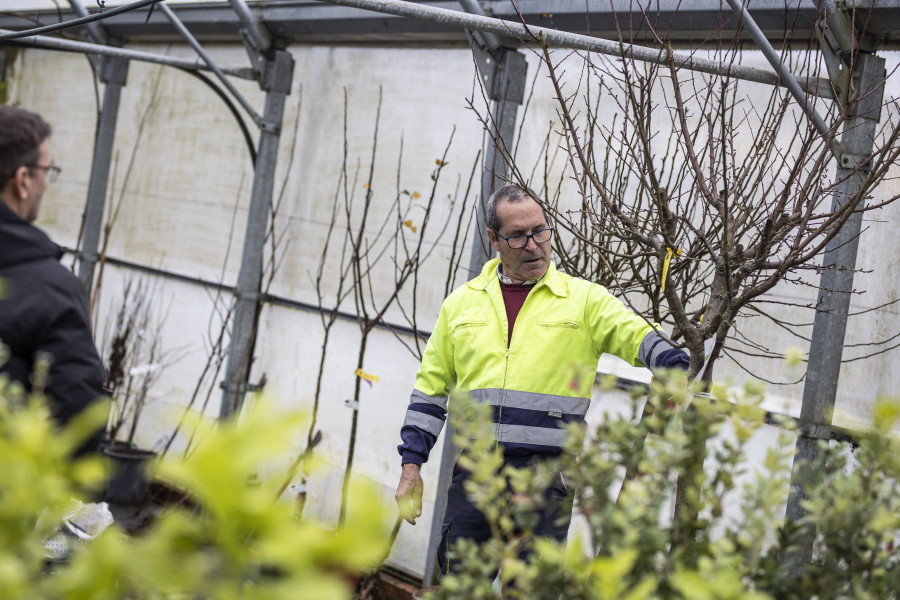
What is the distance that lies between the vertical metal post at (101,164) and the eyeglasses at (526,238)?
15.0 feet

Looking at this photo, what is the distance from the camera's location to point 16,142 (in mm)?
2119

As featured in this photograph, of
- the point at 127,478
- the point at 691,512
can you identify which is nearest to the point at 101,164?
the point at 127,478

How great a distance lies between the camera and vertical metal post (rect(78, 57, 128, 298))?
22.5 feet

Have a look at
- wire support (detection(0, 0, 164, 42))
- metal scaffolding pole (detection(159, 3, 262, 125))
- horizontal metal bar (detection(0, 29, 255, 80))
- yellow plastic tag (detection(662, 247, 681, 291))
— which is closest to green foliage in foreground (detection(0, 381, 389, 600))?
yellow plastic tag (detection(662, 247, 681, 291))

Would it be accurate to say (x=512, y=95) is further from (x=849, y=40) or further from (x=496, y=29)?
(x=849, y=40)

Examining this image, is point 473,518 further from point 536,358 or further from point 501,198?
point 501,198

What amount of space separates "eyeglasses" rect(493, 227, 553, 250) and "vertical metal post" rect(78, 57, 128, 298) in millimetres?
4561

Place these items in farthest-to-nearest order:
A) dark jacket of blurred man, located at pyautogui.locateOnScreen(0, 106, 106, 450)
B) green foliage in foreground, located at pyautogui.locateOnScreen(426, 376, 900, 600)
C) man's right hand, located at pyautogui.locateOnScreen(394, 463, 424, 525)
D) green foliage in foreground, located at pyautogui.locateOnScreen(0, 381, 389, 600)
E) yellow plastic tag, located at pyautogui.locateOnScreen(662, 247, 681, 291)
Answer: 1. man's right hand, located at pyautogui.locateOnScreen(394, 463, 424, 525)
2. yellow plastic tag, located at pyautogui.locateOnScreen(662, 247, 681, 291)
3. dark jacket of blurred man, located at pyautogui.locateOnScreen(0, 106, 106, 450)
4. green foliage in foreground, located at pyautogui.locateOnScreen(426, 376, 900, 600)
5. green foliage in foreground, located at pyautogui.locateOnScreen(0, 381, 389, 600)

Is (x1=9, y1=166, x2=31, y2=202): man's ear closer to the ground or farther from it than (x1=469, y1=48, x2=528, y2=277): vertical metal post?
closer to the ground

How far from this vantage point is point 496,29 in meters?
3.35

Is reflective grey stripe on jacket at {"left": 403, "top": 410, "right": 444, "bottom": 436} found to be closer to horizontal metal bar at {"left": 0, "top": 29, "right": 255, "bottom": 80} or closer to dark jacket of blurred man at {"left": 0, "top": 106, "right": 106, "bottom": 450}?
dark jacket of blurred man at {"left": 0, "top": 106, "right": 106, "bottom": 450}

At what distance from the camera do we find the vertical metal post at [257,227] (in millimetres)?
5699

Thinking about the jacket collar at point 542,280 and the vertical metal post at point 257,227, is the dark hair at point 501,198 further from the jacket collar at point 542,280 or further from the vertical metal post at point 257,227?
the vertical metal post at point 257,227

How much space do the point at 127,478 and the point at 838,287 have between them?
4.73 metres
